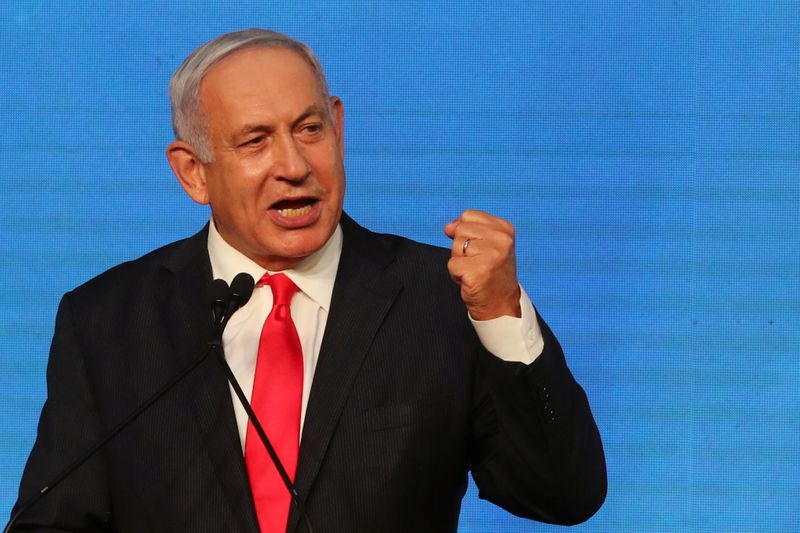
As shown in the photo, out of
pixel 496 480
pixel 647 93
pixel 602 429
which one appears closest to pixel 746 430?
pixel 602 429

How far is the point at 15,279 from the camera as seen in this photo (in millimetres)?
2898

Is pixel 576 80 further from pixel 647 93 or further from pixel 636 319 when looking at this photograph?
pixel 636 319

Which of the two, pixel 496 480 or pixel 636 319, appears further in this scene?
pixel 636 319

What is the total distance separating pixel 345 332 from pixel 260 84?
1.36 ft

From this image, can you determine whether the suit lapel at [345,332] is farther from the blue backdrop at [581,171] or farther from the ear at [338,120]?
the blue backdrop at [581,171]

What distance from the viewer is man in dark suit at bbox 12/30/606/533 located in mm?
1892

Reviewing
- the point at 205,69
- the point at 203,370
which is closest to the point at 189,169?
the point at 205,69

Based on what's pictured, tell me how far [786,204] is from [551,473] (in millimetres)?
1127

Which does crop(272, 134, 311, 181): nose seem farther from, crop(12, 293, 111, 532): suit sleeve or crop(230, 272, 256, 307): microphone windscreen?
crop(12, 293, 111, 532): suit sleeve

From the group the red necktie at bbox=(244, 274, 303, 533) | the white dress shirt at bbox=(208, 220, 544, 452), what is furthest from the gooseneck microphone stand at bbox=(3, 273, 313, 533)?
the white dress shirt at bbox=(208, 220, 544, 452)

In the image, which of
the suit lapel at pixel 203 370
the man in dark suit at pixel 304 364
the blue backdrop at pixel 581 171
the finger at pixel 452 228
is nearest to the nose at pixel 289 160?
the man in dark suit at pixel 304 364

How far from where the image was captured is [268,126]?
204 centimetres

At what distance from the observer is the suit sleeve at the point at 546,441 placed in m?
1.85

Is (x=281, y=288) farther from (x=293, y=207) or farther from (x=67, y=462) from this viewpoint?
(x=67, y=462)
